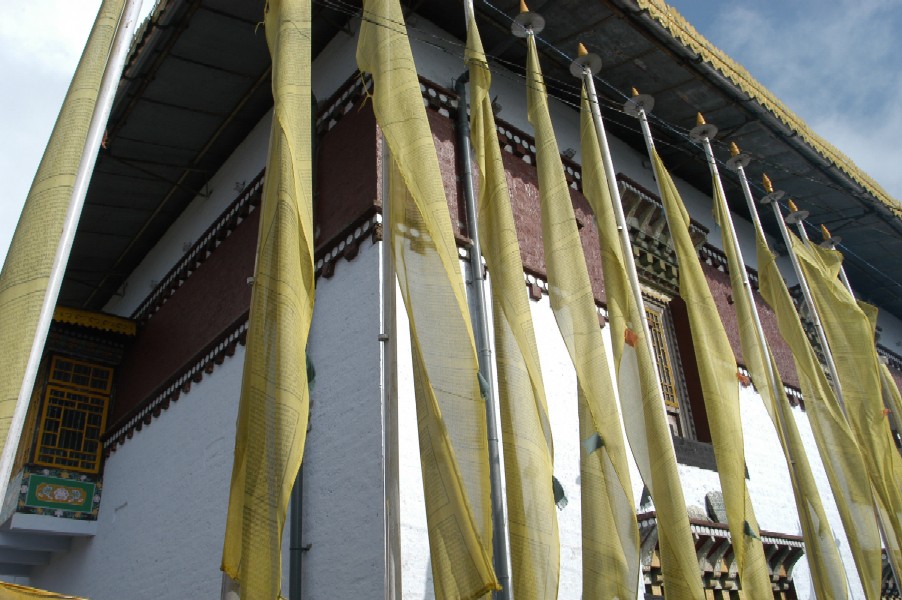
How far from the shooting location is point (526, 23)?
5.67m

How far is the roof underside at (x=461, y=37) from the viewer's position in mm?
6941

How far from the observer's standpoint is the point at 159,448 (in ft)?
26.3

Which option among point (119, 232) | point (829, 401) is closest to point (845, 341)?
point (829, 401)

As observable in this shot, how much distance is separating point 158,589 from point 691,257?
5675mm

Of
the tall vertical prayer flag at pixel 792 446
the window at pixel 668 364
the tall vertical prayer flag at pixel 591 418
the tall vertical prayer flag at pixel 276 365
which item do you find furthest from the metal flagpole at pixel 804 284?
the tall vertical prayer flag at pixel 276 365

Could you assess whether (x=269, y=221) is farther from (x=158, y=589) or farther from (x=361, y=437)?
(x=158, y=589)

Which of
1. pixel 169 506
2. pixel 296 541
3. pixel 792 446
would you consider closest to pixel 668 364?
pixel 792 446

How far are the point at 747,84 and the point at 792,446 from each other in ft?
14.2

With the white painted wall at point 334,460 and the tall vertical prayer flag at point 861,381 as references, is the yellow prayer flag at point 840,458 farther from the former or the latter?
the white painted wall at point 334,460

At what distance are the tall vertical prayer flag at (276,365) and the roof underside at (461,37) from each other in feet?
12.0

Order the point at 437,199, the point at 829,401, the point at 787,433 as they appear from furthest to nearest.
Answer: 1. the point at 829,401
2. the point at 787,433
3. the point at 437,199

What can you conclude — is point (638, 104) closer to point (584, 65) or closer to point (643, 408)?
point (584, 65)

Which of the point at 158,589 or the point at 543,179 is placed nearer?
the point at 543,179

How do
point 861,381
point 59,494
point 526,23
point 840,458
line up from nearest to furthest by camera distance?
1. point 526,23
2. point 840,458
3. point 861,381
4. point 59,494
